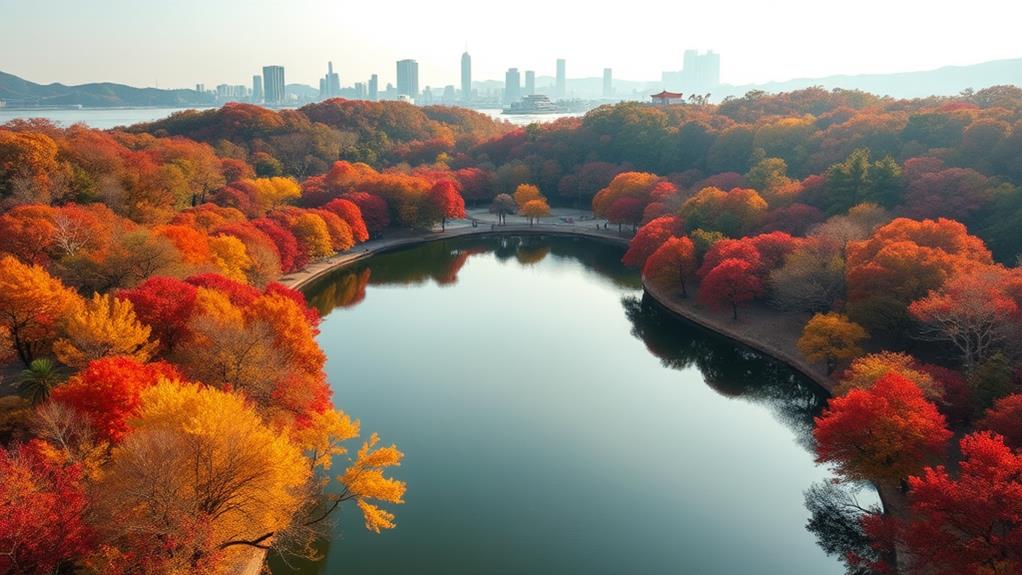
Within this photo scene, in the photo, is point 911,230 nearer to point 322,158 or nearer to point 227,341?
point 227,341

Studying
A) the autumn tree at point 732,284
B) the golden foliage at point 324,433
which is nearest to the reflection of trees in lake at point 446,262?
the autumn tree at point 732,284

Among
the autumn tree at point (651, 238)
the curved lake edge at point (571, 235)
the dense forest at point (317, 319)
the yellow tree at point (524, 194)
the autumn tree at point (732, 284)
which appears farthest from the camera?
the yellow tree at point (524, 194)

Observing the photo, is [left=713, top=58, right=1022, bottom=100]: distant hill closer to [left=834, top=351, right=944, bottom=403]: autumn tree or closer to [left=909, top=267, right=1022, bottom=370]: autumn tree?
[left=909, top=267, right=1022, bottom=370]: autumn tree

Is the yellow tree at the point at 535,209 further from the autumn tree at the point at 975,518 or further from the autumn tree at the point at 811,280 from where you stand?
the autumn tree at the point at 975,518

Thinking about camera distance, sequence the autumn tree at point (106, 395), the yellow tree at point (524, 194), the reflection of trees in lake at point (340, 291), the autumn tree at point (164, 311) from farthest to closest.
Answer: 1. the yellow tree at point (524, 194)
2. the reflection of trees in lake at point (340, 291)
3. the autumn tree at point (164, 311)
4. the autumn tree at point (106, 395)

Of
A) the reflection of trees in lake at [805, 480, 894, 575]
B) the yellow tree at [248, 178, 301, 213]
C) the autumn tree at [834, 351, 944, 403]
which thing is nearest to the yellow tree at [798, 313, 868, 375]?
the autumn tree at [834, 351, 944, 403]

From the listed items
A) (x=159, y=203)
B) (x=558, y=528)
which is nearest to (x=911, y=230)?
(x=558, y=528)
